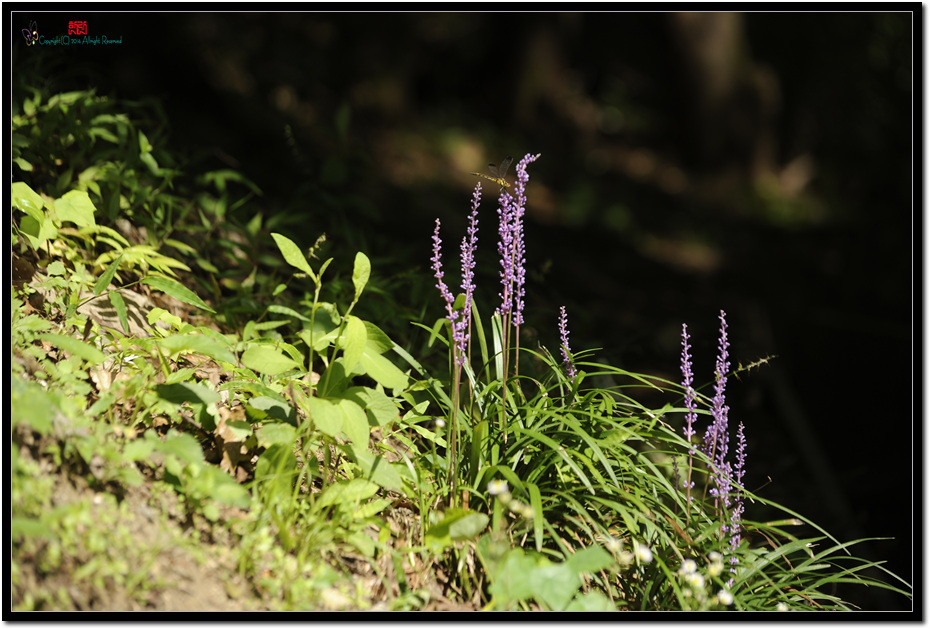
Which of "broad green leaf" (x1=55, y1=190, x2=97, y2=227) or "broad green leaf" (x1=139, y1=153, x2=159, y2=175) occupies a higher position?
"broad green leaf" (x1=139, y1=153, x2=159, y2=175)

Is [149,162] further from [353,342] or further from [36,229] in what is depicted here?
[353,342]

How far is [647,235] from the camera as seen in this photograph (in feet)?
26.3

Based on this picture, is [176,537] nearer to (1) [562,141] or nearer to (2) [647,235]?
(2) [647,235]

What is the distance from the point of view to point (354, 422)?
167cm

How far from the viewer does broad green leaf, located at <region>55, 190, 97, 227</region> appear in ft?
6.91

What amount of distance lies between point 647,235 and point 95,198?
6.43m

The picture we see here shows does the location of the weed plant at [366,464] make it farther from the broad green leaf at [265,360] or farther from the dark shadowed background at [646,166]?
the dark shadowed background at [646,166]

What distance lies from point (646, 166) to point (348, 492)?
982 centimetres

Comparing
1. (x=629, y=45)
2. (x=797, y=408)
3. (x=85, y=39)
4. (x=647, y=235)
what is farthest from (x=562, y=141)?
(x=85, y=39)

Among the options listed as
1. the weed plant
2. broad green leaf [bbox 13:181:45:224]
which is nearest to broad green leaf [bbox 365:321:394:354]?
the weed plant

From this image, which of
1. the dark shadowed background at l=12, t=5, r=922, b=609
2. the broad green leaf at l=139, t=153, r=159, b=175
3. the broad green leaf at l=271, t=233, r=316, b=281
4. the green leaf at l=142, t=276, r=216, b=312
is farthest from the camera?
the dark shadowed background at l=12, t=5, r=922, b=609

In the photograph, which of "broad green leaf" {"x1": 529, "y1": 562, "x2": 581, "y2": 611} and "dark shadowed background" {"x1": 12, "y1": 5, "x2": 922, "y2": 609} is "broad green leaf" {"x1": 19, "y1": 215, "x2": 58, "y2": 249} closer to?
"dark shadowed background" {"x1": 12, "y1": 5, "x2": 922, "y2": 609}

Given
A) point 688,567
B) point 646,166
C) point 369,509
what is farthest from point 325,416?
point 646,166

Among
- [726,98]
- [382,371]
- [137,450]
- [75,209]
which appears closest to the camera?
[137,450]
